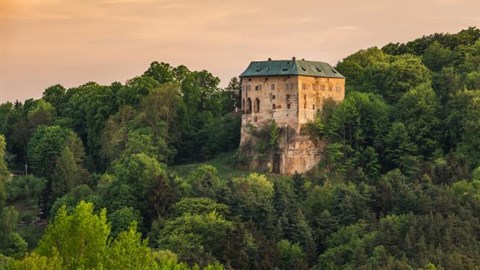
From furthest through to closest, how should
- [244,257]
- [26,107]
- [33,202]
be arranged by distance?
1. [26,107]
2. [33,202]
3. [244,257]

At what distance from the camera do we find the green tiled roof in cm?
9244

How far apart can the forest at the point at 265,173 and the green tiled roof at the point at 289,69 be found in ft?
8.79

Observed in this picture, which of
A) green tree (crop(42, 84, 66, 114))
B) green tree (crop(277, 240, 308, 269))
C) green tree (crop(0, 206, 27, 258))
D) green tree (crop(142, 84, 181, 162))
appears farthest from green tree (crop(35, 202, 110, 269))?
green tree (crop(42, 84, 66, 114))

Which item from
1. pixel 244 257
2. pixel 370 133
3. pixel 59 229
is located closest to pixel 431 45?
pixel 370 133

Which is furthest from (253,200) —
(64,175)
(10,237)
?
(64,175)

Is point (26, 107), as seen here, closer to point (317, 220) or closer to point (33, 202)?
point (33, 202)

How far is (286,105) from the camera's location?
91.2 meters

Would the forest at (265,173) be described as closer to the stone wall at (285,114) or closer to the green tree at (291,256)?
the green tree at (291,256)

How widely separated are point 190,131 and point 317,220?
75.9 ft

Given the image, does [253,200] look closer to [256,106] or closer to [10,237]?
[256,106]

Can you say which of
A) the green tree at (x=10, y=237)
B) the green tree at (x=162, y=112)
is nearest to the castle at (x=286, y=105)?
the green tree at (x=162, y=112)

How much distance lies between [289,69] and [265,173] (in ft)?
27.3

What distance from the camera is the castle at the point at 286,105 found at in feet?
296

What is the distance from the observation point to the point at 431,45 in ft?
343
